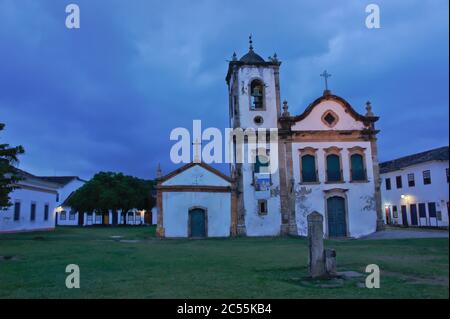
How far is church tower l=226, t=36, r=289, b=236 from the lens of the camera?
23.7 meters

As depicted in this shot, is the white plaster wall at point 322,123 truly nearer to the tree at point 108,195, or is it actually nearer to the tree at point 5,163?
the tree at point 5,163

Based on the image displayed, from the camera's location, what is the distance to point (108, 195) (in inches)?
1596

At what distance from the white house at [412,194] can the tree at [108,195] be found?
26.1 metres

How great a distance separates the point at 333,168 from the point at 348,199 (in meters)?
2.11

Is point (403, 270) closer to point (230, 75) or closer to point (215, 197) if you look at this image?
point (215, 197)

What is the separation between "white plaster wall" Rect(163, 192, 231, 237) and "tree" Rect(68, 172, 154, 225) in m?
19.0

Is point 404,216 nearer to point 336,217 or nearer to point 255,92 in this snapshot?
point 336,217

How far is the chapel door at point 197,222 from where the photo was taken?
2375 centimetres

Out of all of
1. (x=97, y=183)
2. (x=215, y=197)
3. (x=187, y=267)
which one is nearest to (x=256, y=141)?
(x=215, y=197)

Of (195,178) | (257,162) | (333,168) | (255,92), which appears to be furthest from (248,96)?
(333,168)

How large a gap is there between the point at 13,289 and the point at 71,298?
182cm

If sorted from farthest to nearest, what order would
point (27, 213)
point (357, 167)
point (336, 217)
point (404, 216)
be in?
1. point (404, 216)
2. point (27, 213)
3. point (357, 167)
4. point (336, 217)

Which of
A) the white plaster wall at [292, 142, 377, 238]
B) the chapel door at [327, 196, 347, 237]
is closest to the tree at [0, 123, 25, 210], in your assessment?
the white plaster wall at [292, 142, 377, 238]

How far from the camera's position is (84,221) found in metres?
51.8
